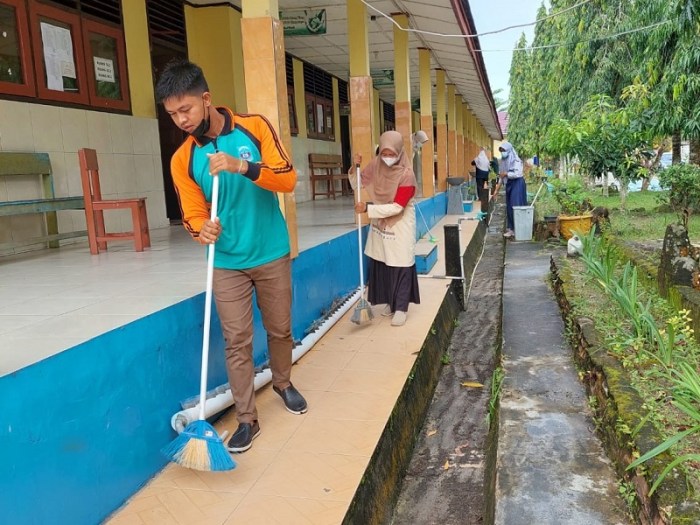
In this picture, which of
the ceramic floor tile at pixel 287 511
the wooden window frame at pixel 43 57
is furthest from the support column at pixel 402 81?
the ceramic floor tile at pixel 287 511

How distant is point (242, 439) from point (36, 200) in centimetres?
333

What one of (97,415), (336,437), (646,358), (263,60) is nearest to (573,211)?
(646,358)

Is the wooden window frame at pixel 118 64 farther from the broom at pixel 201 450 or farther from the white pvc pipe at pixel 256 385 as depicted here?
the broom at pixel 201 450

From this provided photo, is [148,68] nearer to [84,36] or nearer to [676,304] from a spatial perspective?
[84,36]

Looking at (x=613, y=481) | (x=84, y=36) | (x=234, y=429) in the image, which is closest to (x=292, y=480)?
(x=234, y=429)

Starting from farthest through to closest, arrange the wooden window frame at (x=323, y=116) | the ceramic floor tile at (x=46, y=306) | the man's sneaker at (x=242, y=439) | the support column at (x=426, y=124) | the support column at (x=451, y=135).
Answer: the support column at (x=451, y=135) < the wooden window frame at (x=323, y=116) < the support column at (x=426, y=124) < the ceramic floor tile at (x=46, y=306) < the man's sneaker at (x=242, y=439)

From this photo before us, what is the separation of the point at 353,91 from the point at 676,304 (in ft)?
16.8

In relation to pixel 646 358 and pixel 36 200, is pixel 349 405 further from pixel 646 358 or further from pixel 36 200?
pixel 36 200

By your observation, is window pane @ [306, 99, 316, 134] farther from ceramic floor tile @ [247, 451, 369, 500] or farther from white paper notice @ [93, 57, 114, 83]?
ceramic floor tile @ [247, 451, 369, 500]

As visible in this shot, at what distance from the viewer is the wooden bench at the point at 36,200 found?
15.8 ft

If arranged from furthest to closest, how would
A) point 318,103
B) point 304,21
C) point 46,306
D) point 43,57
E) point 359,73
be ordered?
point 318,103 < point 304,21 < point 359,73 < point 43,57 < point 46,306

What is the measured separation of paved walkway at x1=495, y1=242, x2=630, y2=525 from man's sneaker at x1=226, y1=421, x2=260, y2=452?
123 cm

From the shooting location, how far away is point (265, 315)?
3.16 metres

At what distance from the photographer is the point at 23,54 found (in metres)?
5.61
